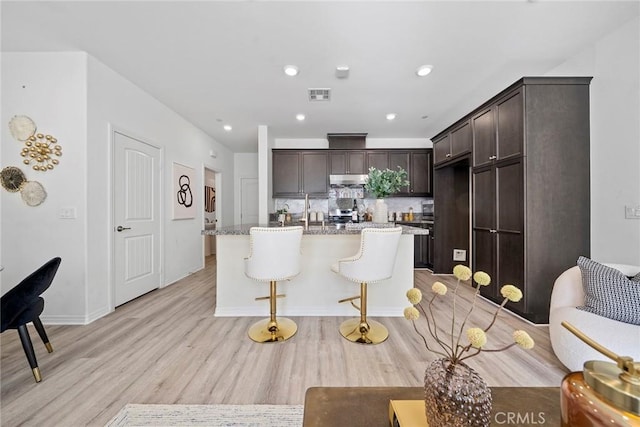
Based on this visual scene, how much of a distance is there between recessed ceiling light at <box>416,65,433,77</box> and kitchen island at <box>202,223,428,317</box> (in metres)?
1.74

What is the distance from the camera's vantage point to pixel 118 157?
3.01m

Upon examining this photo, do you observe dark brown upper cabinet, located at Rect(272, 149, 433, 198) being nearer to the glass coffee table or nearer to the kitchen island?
the kitchen island

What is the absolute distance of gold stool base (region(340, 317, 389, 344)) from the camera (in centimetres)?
224

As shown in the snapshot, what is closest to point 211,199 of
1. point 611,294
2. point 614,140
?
point 611,294

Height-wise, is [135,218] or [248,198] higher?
[248,198]

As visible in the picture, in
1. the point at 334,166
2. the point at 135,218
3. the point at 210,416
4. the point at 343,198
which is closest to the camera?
the point at 210,416


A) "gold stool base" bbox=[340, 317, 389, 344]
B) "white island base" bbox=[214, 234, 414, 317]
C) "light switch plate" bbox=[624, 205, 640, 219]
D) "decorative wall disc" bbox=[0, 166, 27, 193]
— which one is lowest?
"gold stool base" bbox=[340, 317, 389, 344]

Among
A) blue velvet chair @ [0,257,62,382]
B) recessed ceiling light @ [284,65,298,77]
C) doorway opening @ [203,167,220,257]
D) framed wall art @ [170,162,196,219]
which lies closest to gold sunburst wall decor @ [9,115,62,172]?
blue velvet chair @ [0,257,62,382]

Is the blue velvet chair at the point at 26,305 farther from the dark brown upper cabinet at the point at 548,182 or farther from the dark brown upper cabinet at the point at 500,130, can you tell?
the dark brown upper cabinet at the point at 500,130

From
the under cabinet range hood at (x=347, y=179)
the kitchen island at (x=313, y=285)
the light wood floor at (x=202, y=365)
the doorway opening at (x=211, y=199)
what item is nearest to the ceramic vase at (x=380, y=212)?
the kitchen island at (x=313, y=285)

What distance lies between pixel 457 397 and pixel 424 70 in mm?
3074

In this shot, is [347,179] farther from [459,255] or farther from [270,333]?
[270,333]

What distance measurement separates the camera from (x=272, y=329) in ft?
7.63

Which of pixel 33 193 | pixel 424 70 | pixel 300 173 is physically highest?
pixel 424 70
